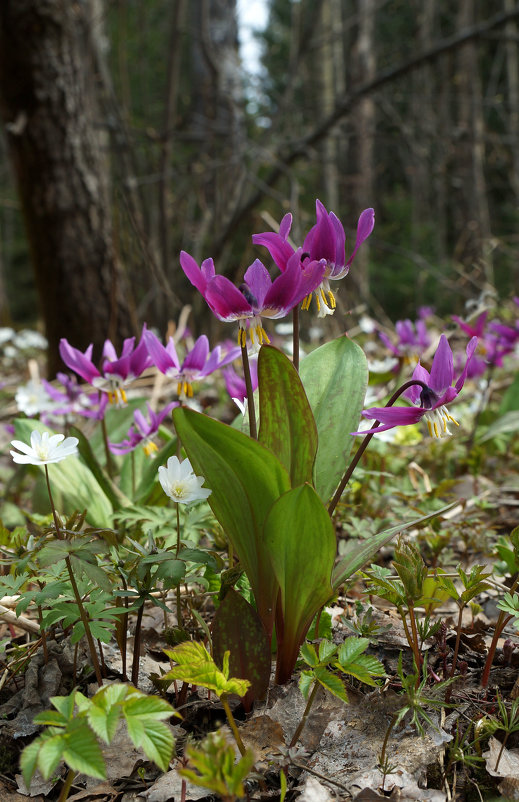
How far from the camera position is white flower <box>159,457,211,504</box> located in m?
1.12

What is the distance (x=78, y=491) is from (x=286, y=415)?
944 millimetres

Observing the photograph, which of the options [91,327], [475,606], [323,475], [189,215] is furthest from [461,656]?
[189,215]

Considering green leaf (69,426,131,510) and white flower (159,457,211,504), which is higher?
white flower (159,457,211,504)

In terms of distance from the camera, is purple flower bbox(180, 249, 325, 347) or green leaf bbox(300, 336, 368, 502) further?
green leaf bbox(300, 336, 368, 502)

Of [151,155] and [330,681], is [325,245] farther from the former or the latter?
[151,155]

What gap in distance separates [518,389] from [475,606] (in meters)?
1.85

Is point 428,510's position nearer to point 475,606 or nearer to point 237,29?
point 475,606

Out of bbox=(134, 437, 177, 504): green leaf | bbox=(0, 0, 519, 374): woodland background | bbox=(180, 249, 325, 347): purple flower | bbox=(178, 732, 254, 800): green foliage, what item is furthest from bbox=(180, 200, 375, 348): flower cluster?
bbox=(0, 0, 519, 374): woodland background

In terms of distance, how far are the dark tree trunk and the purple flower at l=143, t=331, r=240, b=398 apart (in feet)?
6.05

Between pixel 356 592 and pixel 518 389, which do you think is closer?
pixel 356 592

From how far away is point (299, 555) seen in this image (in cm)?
105

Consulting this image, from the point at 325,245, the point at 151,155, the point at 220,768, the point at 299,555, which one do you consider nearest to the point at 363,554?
Result: the point at 299,555

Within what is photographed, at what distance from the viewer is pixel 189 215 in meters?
6.38

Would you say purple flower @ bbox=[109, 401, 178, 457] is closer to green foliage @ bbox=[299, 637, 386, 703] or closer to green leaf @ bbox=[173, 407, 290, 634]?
green leaf @ bbox=[173, 407, 290, 634]
